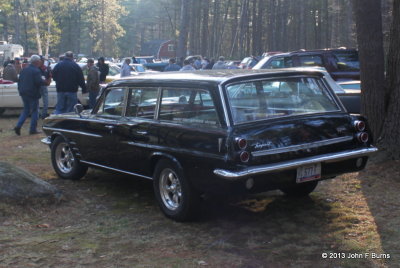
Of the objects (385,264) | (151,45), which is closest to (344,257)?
(385,264)

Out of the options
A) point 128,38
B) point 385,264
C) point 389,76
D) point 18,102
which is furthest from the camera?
point 128,38

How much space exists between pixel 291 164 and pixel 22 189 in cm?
328

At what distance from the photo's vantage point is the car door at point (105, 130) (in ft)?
23.5

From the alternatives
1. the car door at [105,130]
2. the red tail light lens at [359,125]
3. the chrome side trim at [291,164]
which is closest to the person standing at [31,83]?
the car door at [105,130]

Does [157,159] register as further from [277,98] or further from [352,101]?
[352,101]

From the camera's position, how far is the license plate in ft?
18.7

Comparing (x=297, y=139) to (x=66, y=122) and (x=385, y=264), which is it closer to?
(x=385, y=264)

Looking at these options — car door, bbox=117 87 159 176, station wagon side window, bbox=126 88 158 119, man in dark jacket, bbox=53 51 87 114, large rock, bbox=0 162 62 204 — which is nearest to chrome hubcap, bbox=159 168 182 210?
car door, bbox=117 87 159 176

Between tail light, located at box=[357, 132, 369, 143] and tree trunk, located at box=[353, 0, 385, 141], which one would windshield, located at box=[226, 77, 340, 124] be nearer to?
tail light, located at box=[357, 132, 369, 143]

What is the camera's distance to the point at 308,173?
5758mm

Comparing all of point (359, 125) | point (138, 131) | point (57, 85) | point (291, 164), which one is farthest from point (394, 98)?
point (57, 85)

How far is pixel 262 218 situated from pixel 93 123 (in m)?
2.75

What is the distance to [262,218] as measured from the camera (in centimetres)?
620

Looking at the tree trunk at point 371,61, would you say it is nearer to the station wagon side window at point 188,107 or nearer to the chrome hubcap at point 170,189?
the station wagon side window at point 188,107
